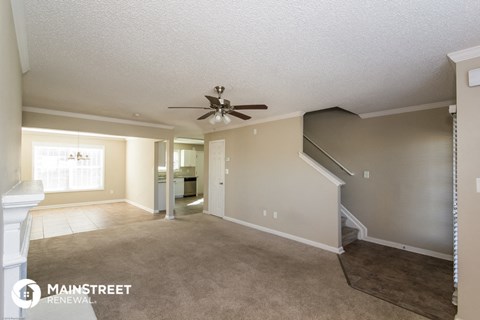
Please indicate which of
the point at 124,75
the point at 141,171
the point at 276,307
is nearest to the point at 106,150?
the point at 141,171

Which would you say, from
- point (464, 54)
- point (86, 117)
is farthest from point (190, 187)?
point (464, 54)

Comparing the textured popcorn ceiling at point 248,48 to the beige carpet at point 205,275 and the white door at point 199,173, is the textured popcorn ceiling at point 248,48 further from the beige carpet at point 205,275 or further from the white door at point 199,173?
the white door at point 199,173

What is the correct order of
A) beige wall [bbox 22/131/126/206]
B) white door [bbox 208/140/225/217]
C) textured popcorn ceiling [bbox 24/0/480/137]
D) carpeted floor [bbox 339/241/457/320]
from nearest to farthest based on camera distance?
textured popcorn ceiling [bbox 24/0/480/137], carpeted floor [bbox 339/241/457/320], white door [bbox 208/140/225/217], beige wall [bbox 22/131/126/206]

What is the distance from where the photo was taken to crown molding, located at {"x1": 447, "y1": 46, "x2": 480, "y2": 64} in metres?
2.01

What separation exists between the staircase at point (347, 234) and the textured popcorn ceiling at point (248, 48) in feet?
8.15

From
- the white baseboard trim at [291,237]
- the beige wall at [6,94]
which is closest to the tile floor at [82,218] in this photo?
the white baseboard trim at [291,237]

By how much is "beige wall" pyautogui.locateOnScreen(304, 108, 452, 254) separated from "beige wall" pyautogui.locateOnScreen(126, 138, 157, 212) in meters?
4.98

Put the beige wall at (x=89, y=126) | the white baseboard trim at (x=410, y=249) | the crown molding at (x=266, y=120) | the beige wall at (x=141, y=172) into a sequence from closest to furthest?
the white baseboard trim at (x=410, y=249)
the beige wall at (x=89, y=126)
the crown molding at (x=266, y=120)
the beige wall at (x=141, y=172)

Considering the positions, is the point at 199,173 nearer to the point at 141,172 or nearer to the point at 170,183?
the point at 141,172

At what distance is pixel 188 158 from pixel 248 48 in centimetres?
873

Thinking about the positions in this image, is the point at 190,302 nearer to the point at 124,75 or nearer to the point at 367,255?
the point at 124,75

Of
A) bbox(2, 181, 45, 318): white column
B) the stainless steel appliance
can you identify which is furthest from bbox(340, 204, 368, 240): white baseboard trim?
the stainless steel appliance

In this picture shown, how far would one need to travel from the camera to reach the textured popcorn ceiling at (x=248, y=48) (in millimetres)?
1554

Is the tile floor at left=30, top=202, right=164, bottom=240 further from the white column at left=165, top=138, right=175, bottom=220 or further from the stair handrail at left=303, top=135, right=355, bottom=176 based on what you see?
the stair handrail at left=303, top=135, right=355, bottom=176
